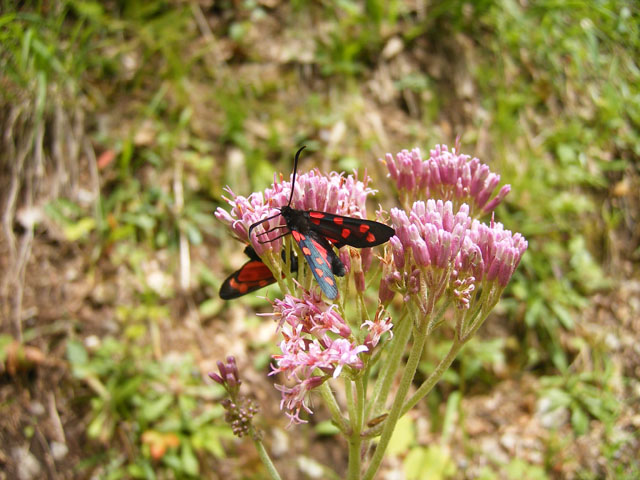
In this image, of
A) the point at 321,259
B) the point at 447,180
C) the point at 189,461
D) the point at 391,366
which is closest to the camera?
the point at 321,259

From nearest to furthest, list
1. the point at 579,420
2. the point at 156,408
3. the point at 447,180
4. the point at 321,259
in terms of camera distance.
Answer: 1. the point at 321,259
2. the point at 447,180
3. the point at 156,408
4. the point at 579,420

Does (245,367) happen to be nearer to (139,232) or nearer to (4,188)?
(139,232)

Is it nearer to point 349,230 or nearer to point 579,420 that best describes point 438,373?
point 349,230

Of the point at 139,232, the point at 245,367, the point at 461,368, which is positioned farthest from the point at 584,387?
the point at 139,232

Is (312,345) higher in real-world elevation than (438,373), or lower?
higher

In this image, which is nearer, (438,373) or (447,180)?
(438,373)

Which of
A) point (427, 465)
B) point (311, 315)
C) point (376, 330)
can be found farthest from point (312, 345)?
point (427, 465)

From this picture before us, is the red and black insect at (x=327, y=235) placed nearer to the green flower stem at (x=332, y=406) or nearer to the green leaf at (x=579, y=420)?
the green flower stem at (x=332, y=406)
